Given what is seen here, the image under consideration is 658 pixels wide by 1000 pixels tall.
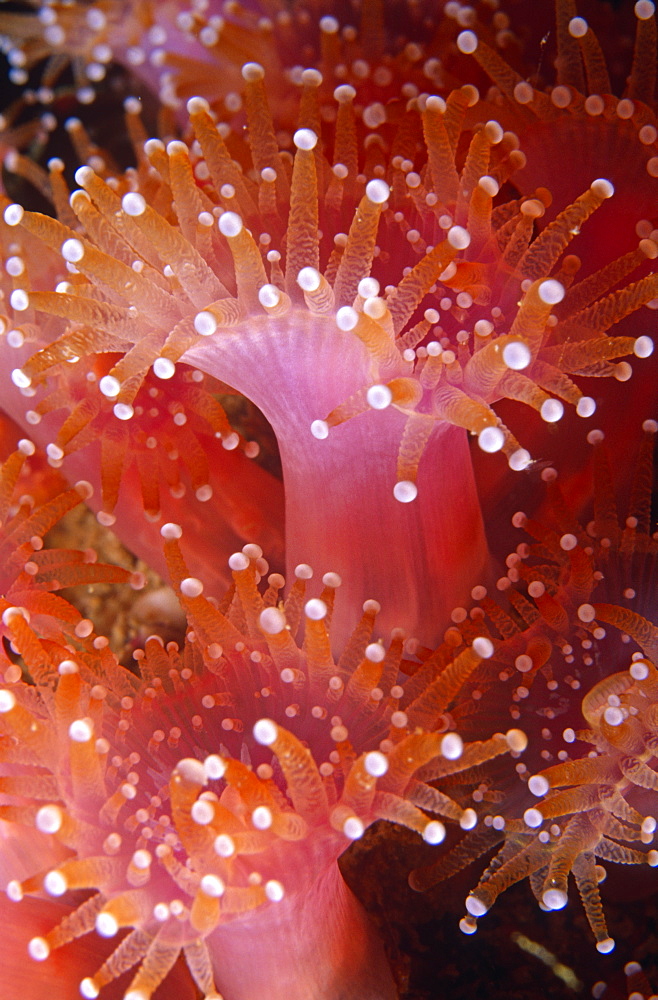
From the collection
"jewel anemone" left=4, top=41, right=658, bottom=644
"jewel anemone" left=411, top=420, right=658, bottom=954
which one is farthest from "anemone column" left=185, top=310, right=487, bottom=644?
"jewel anemone" left=411, top=420, right=658, bottom=954

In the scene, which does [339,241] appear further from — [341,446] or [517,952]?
[517,952]

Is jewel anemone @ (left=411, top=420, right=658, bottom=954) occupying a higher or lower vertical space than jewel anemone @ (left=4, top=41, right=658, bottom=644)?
lower

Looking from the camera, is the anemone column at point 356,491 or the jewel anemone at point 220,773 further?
the anemone column at point 356,491

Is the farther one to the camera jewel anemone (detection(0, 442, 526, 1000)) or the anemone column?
the anemone column

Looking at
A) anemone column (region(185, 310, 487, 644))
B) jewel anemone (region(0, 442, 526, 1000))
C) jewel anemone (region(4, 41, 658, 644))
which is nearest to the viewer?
jewel anemone (region(0, 442, 526, 1000))

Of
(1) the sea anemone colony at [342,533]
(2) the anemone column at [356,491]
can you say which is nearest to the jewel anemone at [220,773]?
(1) the sea anemone colony at [342,533]

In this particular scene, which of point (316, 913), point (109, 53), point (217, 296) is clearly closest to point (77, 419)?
point (217, 296)

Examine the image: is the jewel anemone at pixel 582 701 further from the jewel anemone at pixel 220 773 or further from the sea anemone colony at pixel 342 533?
the jewel anemone at pixel 220 773

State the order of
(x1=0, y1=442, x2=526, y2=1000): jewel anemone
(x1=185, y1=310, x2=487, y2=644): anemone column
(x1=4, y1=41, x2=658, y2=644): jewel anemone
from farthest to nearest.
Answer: (x1=185, y1=310, x2=487, y2=644): anemone column, (x1=4, y1=41, x2=658, y2=644): jewel anemone, (x1=0, y1=442, x2=526, y2=1000): jewel anemone

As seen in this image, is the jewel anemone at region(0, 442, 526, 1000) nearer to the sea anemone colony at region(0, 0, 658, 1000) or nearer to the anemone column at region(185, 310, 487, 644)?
the sea anemone colony at region(0, 0, 658, 1000)
